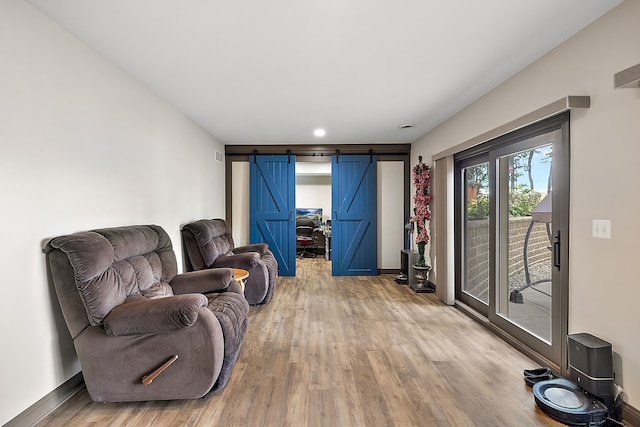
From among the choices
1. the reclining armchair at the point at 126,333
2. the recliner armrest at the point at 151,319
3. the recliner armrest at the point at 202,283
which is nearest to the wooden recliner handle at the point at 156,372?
the reclining armchair at the point at 126,333

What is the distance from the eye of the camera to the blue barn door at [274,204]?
18.8ft

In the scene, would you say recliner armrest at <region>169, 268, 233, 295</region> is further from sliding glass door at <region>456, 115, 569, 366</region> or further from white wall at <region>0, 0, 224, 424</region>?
sliding glass door at <region>456, 115, 569, 366</region>

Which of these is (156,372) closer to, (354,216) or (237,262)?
(237,262)

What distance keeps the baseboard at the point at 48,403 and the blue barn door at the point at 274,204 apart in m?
3.72

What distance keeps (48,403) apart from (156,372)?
0.73m

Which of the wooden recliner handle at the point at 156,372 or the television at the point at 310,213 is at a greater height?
the television at the point at 310,213

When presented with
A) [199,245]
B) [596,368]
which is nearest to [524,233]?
[596,368]

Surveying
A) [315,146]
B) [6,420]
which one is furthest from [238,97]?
[6,420]

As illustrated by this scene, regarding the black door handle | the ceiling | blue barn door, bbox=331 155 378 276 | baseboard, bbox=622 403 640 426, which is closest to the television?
blue barn door, bbox=331 155 378 276

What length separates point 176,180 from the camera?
12.2 feet

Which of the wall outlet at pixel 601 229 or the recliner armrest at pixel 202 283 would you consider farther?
the recliner armrest at pixel 202 283

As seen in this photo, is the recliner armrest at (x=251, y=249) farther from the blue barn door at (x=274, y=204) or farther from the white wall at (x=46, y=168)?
the white wall at (x=46, y=168)

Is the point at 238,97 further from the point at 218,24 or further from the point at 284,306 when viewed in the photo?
the point at 284,306

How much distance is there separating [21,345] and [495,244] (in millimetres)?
3818
